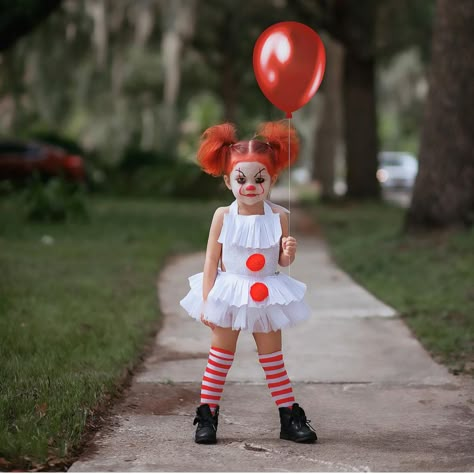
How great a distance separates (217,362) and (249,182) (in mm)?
867

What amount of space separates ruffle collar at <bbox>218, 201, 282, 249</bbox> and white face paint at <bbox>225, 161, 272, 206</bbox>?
9 cm

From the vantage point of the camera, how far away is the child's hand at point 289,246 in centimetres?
451

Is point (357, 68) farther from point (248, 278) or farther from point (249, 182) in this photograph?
point (248, 278)

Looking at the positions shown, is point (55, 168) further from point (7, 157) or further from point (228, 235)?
point (228, 235)

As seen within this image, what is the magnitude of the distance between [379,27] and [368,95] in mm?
4405

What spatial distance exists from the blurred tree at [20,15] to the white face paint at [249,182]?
10790 mm

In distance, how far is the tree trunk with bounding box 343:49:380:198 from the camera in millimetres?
19547

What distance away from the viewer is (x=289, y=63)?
493 cm

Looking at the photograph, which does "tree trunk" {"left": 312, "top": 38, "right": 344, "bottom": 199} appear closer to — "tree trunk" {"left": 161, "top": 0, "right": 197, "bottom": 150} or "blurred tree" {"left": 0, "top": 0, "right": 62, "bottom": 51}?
"tree trunk" {"left": 161, "top": 0, "right": 197, "bottom": 150}

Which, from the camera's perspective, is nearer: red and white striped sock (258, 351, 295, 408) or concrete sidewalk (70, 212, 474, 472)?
concrete sidewalk (70, 212, 474, 472)

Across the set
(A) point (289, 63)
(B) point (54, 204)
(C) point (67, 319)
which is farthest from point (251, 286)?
(B) point (54, 204)

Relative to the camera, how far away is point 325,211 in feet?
59.9

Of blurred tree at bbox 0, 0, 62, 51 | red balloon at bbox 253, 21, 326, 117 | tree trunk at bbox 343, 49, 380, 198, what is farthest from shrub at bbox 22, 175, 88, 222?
red balloon at bbox 253, 21, 326, 117

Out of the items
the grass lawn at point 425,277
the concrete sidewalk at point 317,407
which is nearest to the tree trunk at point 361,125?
the grass lawn at point 425,277
